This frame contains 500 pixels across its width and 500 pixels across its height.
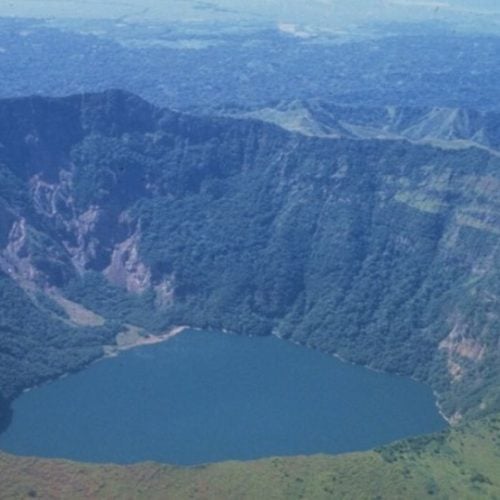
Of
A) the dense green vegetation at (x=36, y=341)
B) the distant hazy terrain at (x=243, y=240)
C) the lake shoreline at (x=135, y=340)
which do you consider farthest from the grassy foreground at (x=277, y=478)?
the lake shoreline at (x=135, y=340)

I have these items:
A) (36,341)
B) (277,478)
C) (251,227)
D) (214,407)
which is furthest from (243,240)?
(277,478)

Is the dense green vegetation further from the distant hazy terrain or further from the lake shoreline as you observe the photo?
the lake shoreline

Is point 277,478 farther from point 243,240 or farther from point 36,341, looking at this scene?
point 243,240

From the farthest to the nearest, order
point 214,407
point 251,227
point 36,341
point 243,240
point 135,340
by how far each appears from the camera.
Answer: point 251,227, point 243,240, point 135,340, point 36,341, point 214,407

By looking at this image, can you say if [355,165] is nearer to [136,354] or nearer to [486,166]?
[486,166]

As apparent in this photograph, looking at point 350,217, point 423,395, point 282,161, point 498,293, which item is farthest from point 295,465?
point 282,161
